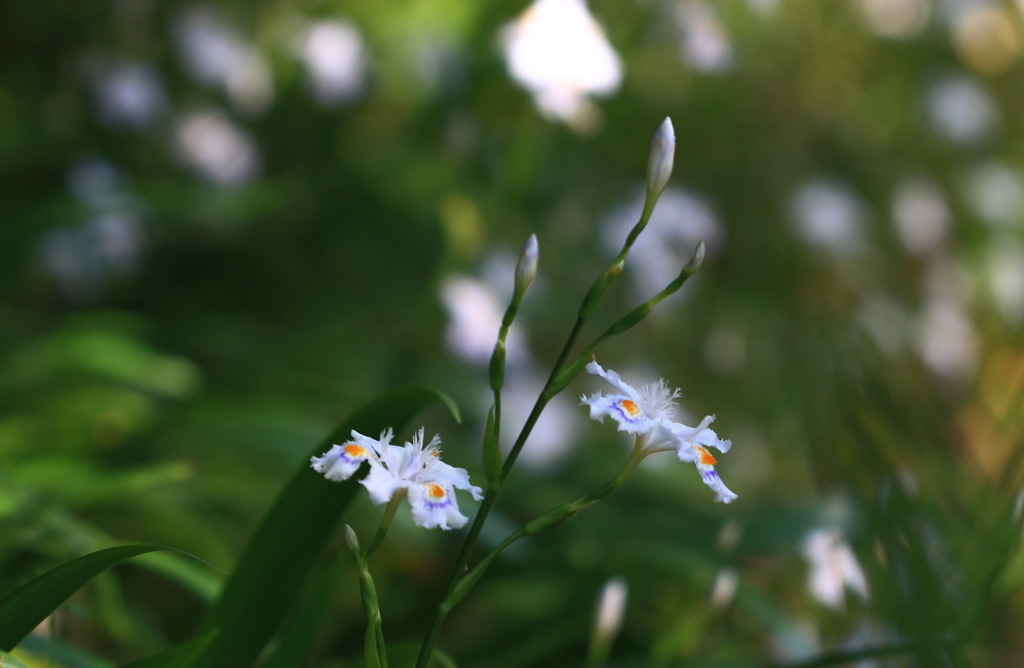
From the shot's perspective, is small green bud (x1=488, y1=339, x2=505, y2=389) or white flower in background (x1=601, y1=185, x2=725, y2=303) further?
white flower in background (x1=601, y1=185, x2=725, y2=303)

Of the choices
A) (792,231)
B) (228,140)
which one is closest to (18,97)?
(228,140)

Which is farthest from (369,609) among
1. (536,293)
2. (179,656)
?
(536,293)

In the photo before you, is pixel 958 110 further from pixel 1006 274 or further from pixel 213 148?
pixel 213 148

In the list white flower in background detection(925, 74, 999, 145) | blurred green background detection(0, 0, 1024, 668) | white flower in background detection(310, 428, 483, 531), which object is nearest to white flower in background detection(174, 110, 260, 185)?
blurred green background detection(0, 0, 1024, 668)

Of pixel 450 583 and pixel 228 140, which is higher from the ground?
pixel 228 140

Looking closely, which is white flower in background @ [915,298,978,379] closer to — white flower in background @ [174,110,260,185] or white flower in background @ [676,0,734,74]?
white flower in background @ [676,0,734,74]

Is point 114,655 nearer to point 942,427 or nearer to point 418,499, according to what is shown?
point 418,499
